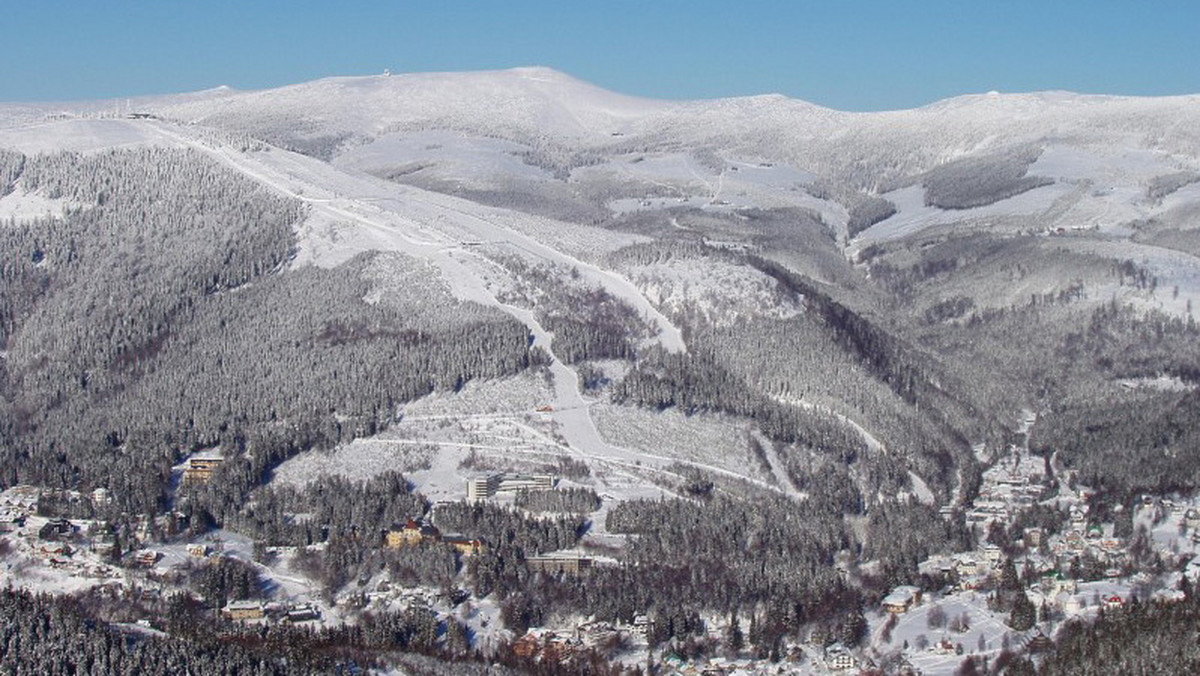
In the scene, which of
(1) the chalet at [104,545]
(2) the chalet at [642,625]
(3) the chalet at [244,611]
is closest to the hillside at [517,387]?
(2) the chalet at [642,625]

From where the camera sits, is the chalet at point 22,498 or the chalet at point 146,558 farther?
the chalet at point 22,498

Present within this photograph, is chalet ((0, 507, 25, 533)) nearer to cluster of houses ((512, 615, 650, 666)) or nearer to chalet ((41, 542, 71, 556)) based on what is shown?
chalet ((41, 542, 71, 556))

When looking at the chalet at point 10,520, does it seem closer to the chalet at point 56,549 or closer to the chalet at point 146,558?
the chalet at point 56,549

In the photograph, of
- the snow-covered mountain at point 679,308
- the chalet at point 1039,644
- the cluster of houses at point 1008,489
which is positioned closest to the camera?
the chalet at point 1039,644

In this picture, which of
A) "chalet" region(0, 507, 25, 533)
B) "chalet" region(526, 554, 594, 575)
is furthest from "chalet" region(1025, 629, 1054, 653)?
"chalet" region(0, 507, 25, 533)

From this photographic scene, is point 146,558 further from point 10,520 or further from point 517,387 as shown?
point 517,387

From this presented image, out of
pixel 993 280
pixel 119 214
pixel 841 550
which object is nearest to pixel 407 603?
pixel 841 550
